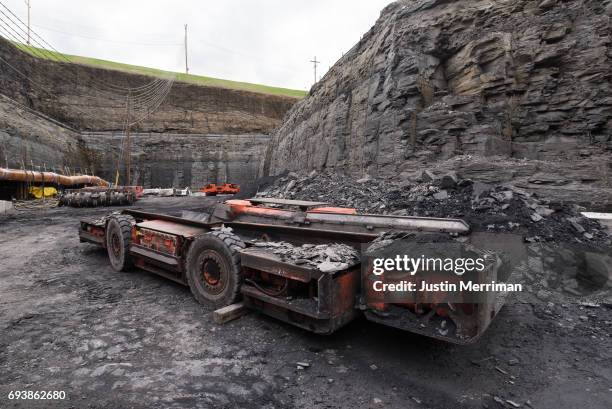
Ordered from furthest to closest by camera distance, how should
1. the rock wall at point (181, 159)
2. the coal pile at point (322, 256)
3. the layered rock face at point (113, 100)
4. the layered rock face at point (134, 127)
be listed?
the rock wall at point (181, 159) < the layered rock face at point (113, 100) < the layered rock face at point (134, 127) < the coal pile at point (322, 256)

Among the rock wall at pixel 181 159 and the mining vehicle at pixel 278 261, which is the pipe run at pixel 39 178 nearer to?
the rock wall at pixel 181 159

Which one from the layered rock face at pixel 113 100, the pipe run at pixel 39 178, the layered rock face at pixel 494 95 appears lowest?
the pipe run at pixel 39 178

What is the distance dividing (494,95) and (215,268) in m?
10.4

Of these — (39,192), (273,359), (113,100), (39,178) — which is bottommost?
(273,359)

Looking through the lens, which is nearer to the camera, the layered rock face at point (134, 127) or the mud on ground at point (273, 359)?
the mud on ground at point (273, 359)

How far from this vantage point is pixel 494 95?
10.4m

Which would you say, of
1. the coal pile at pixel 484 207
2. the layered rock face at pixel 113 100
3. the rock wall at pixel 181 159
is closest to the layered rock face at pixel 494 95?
the coal pile at pixel 484 207

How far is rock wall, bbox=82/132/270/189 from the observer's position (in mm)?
34250

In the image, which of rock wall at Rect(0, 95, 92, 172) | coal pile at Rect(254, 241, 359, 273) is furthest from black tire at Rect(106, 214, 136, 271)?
rock wall at Rect(0, 95, 92, 172)

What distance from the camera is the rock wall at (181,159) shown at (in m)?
34.2

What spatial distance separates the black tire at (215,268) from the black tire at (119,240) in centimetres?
196

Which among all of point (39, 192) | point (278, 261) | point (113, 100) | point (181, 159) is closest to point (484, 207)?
point (278, 261)

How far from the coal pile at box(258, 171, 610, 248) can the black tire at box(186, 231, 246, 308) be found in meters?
4.74

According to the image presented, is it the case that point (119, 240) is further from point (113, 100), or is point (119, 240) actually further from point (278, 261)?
point (113, 100)
